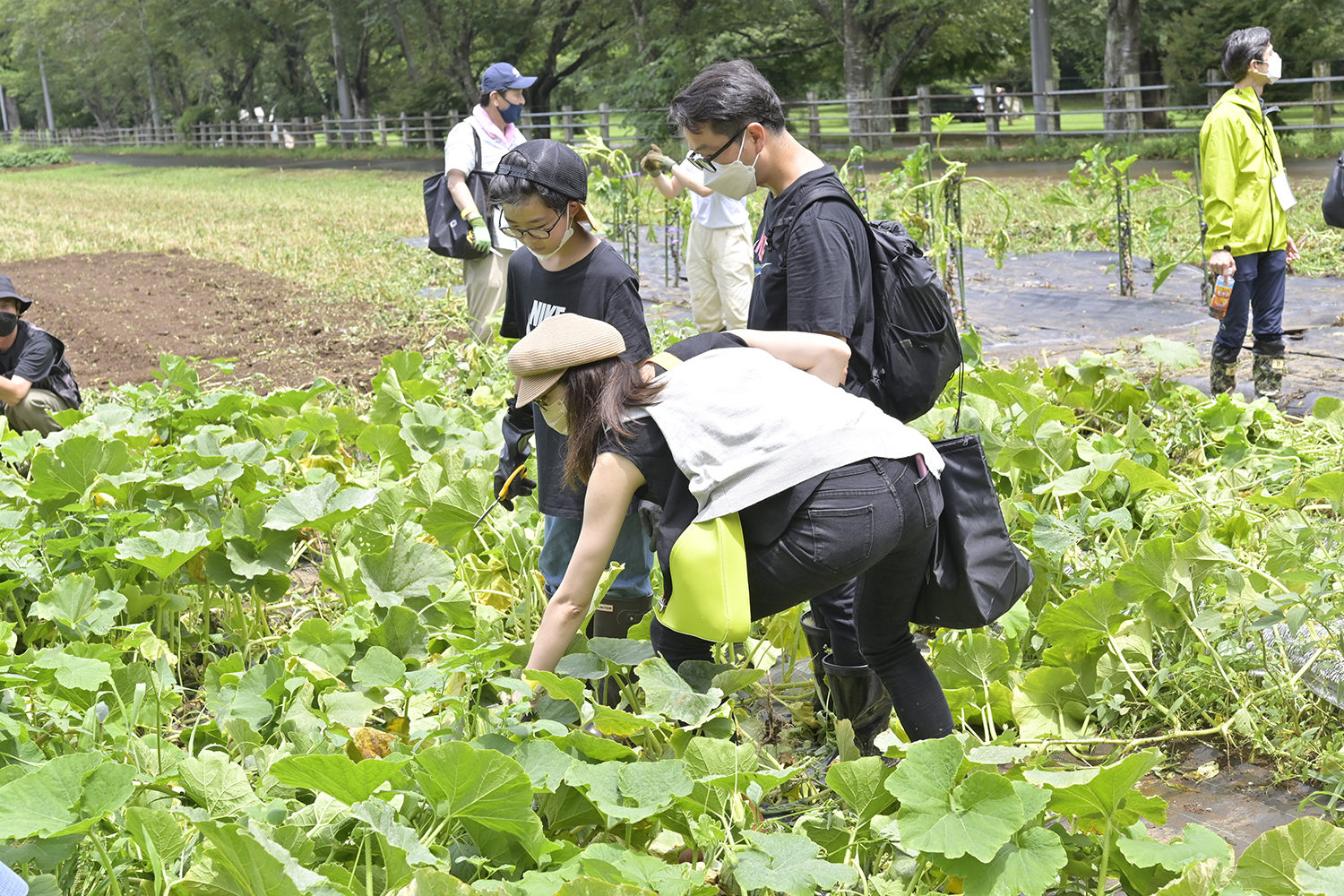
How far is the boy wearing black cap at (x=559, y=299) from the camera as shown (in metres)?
2.59

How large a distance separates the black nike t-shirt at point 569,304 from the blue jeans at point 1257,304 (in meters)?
3.10

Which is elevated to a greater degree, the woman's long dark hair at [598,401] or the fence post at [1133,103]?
the fence post at [1133,103]

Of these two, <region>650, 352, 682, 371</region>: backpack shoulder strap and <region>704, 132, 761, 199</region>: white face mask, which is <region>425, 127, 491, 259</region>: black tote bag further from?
<region>650, 352, 682, 371</region>: backpack shoulder strap

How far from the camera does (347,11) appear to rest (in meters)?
35.3

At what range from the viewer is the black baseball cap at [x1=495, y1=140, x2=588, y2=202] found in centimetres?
258

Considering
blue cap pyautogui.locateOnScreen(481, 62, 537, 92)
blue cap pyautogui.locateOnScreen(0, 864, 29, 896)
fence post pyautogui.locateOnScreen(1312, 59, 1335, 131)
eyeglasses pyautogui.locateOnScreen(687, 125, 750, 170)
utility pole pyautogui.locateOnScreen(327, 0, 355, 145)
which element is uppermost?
utility pole pyautogui.locateOnScreen(327, 0, 355, 145)

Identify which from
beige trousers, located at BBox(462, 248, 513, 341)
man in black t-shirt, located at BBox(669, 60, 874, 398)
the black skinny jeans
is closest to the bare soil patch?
beige trousers, located at BBox(462, 248, 513, 341)

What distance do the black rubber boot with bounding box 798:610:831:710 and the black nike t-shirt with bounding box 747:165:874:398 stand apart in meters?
0.61

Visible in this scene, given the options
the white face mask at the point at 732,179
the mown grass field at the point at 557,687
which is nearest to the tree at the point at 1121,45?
the mown grass field at the point at 557,687

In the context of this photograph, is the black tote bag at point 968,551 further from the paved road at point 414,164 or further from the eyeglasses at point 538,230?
the paved road at point 414,164

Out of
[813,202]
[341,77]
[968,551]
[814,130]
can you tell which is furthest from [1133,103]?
[341,77]

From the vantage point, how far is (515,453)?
2.94 meters

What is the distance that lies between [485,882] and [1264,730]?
1.75 m

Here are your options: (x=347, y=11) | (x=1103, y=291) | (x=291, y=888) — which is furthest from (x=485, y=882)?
(x=347, y=11)
